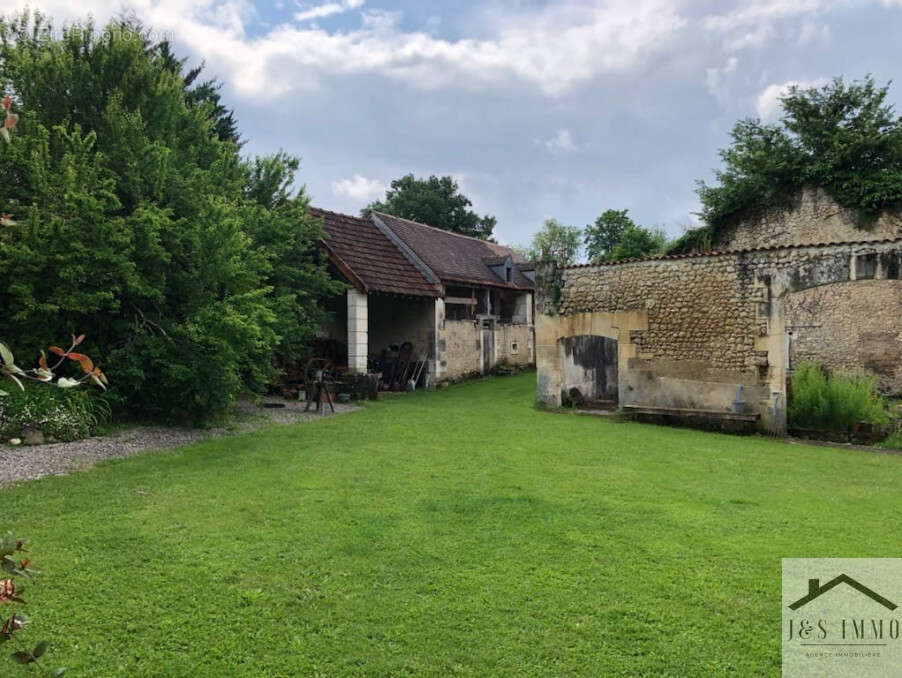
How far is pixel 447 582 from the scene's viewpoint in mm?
4055

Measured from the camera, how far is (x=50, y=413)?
346 inches

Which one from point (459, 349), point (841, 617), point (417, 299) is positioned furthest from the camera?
point (459, 349)

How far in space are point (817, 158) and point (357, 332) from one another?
13.7 metres

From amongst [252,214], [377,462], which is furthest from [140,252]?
[377,462]

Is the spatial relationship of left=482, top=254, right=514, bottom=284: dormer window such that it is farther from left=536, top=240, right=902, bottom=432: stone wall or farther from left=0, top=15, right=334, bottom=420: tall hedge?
left=0, top=15, right=334, bottom=420: tall hedge

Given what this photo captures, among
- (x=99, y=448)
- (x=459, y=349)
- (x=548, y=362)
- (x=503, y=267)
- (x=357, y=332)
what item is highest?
(x=503, y=267)

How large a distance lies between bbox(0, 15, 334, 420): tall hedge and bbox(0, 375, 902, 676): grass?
7.24 feet

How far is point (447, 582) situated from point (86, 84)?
37.1 feet

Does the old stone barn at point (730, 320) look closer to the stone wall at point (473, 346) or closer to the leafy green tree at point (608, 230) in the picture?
the stone wall at point (473, 346)

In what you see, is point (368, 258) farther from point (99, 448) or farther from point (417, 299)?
point (99, 448)

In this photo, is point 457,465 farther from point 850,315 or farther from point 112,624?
point 850,315

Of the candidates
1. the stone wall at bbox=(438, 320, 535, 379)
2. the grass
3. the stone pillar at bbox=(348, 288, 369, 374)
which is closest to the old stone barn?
the grass

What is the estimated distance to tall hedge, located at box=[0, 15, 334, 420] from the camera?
29.5 feet

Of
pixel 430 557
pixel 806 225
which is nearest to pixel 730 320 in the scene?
pixel 806 225
